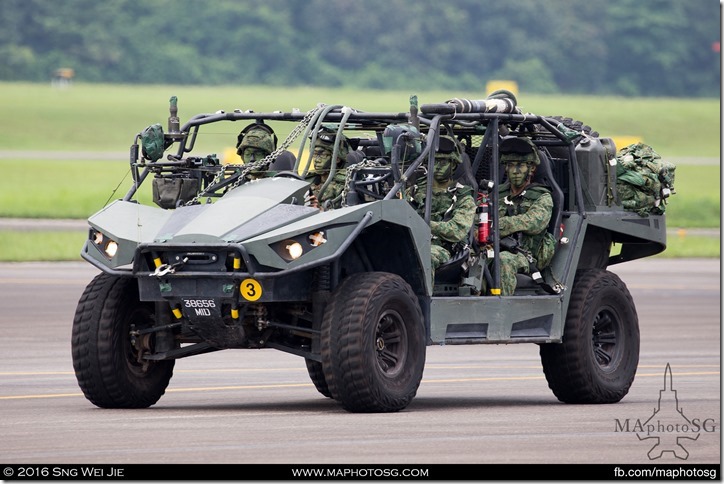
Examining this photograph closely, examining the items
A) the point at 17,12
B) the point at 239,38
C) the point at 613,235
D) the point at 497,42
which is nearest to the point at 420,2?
the point at 497,42

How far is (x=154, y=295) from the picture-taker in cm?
1379

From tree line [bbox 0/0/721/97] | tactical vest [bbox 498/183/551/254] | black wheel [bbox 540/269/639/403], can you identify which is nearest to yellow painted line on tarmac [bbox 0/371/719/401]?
black wheel [bbox 540/269/639/403]

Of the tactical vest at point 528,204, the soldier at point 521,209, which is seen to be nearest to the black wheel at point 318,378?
the soldier at point 521,209

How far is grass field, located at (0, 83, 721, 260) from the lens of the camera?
176 feet

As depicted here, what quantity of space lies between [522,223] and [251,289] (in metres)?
2.93

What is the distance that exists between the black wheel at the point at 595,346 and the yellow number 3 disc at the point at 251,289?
133 inches

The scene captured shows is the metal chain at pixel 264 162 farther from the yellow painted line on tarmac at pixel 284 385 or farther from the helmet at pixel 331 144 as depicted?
the yellow painted line on tarmac at pixel 284 385

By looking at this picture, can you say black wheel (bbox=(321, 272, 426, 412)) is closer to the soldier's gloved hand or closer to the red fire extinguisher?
the soldier's gloved hand

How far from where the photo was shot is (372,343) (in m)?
13.5

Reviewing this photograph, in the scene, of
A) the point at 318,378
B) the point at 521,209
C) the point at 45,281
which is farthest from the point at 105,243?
the point at 45,281

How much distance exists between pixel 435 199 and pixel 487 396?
2.00 metres

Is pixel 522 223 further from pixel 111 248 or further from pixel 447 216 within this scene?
pixel 111 248

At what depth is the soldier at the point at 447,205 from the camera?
14.6m

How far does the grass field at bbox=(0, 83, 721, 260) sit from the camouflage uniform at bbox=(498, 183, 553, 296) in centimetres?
2751
